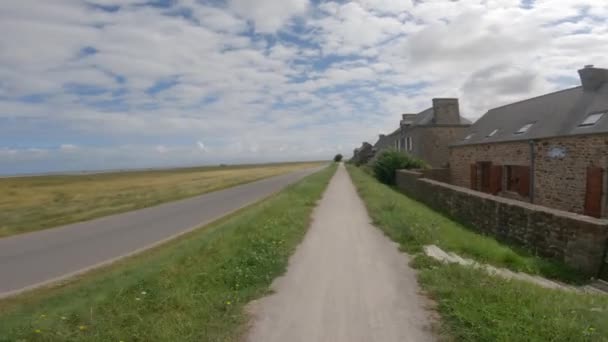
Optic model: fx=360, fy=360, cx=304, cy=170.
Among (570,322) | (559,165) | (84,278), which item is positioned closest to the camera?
(570,322)

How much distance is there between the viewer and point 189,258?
7609 mm

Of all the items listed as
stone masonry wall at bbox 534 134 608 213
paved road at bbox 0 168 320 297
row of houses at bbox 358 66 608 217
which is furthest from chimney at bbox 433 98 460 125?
paved road at bbox 0 168 320 297

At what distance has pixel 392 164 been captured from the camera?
91.9 feet

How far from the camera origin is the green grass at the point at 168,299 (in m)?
4.07

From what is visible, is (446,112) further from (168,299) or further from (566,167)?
(168,299)

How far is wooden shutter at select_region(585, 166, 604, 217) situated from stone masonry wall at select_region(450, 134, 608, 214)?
21 centimetres

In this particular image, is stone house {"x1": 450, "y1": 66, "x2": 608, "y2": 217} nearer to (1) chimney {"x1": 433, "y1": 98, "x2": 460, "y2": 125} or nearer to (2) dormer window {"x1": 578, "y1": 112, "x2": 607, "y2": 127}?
(2) dormer window {"x1": 578, "y1": 112, "x2": 607, "y2": 127}

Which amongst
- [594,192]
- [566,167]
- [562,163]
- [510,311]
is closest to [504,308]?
[510,311]

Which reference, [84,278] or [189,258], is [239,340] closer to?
[189,258]

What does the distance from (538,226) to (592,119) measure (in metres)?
8.65

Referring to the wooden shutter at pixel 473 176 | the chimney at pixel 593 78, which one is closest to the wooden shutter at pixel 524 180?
the wooden shutter at pixel 473 176

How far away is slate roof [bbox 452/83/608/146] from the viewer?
14.5 m

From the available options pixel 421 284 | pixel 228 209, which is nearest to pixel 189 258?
pixel 421 284

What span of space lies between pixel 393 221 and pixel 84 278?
315 inches
